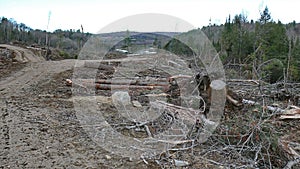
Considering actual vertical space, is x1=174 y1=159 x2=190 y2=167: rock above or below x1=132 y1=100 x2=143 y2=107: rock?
below

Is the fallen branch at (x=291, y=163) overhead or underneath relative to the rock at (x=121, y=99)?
underneath

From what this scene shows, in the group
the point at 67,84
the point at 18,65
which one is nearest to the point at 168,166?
the point at 67,84

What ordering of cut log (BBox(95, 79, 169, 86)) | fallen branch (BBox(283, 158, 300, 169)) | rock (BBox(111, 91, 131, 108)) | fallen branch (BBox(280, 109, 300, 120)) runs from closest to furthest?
fallen branch (BBox(283, 158, 300, 169)) < fallen branch (BBox(280, 109, 300, 120)) < rock (BBox(111, 91, 131, 108)) < cut log (BBox(95, 79, 169, 86))

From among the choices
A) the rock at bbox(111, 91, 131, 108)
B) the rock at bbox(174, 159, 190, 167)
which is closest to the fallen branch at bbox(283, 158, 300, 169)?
the rock at bbox(174, 159, 190, 167)

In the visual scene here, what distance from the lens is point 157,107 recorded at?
228 inches

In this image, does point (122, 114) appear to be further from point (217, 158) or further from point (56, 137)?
point (217, 158)

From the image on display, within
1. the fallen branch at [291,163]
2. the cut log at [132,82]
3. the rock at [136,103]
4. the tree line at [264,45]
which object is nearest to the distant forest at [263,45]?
the tree line at [264,45]

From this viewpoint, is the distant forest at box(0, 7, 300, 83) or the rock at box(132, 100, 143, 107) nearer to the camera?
the rock at box(132, 100, 143, 107)

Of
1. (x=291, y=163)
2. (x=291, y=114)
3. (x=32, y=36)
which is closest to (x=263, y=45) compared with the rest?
(x=291, y=114)

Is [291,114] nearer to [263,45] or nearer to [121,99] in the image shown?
[121,99]

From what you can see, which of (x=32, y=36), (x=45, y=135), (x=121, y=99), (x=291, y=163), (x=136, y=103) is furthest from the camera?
(x=32, y=36)

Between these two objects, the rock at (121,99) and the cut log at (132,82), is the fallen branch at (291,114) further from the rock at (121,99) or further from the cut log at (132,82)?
the cut log at (132,82)

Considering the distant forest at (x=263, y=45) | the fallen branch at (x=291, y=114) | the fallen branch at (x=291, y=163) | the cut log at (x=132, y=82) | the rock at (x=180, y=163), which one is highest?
the distant forest at (x=263, y=45)

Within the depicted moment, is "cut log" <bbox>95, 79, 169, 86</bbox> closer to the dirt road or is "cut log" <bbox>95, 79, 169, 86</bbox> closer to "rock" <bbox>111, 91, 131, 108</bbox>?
the dirt road
